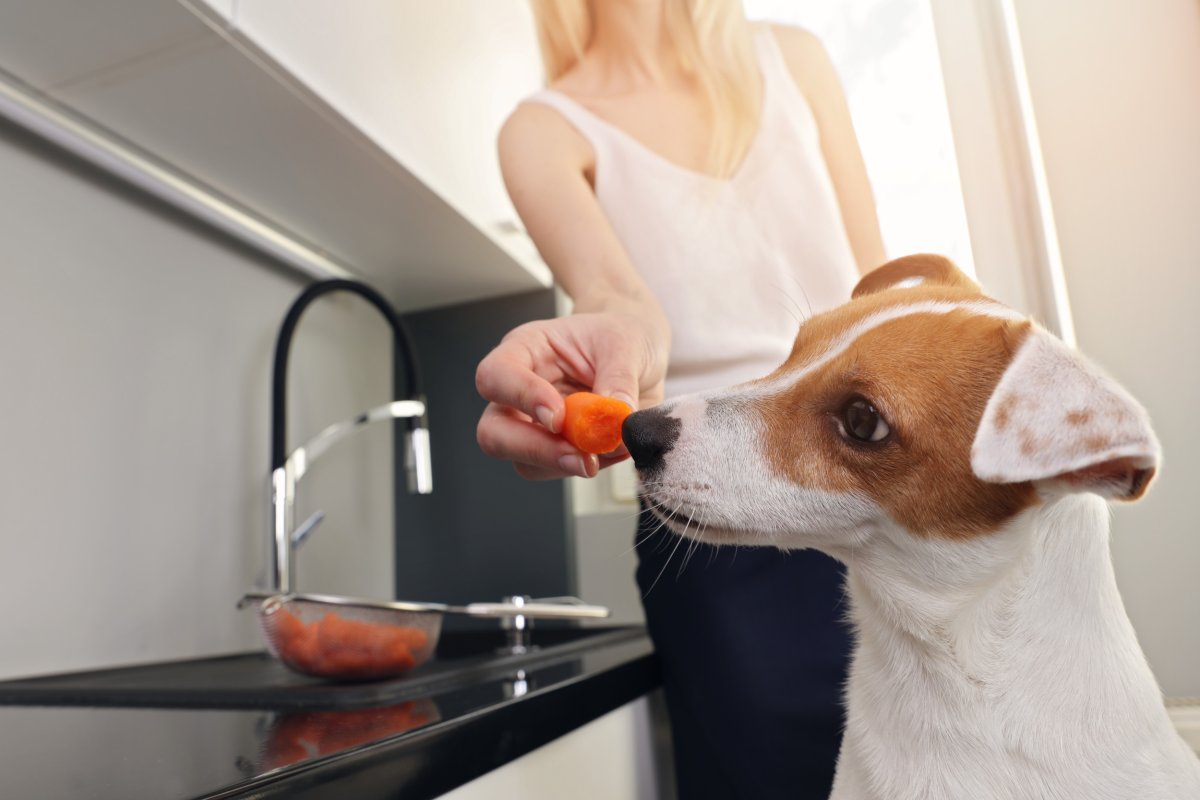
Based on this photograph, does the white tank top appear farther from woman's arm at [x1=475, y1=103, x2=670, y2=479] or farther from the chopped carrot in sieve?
the chopped carrot in sieve

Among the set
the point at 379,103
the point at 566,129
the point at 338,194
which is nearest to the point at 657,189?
the point at 566,129

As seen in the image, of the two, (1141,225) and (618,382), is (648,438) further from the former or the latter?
(1141,225)

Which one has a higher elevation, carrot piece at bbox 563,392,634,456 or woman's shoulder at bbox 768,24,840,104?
woman's shoulder at bbox 768,24,840,104

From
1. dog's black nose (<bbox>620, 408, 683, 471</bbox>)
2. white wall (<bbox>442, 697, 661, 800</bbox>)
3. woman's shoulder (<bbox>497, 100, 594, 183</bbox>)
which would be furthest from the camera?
woman's shoulder (<bbox>497, 100, 594, 183</bbox>)

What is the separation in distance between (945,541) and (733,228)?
61cm

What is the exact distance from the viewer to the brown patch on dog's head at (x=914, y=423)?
1.92ft

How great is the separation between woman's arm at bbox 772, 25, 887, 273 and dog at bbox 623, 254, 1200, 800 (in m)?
0.50

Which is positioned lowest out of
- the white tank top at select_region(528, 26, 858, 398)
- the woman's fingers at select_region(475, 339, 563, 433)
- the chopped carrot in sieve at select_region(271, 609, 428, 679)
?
the chopped carrot in sieve at select_region(271, 609, 428, 679)

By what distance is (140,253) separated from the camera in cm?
127

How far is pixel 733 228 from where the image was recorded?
3.64 ft

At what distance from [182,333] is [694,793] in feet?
3.36

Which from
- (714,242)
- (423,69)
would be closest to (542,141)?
(714,242)

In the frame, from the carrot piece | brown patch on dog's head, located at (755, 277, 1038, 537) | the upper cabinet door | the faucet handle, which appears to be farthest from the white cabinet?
brown patch on dog's head, located at (755, 277, 1038, 537)

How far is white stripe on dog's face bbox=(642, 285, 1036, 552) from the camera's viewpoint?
59 centimetres
